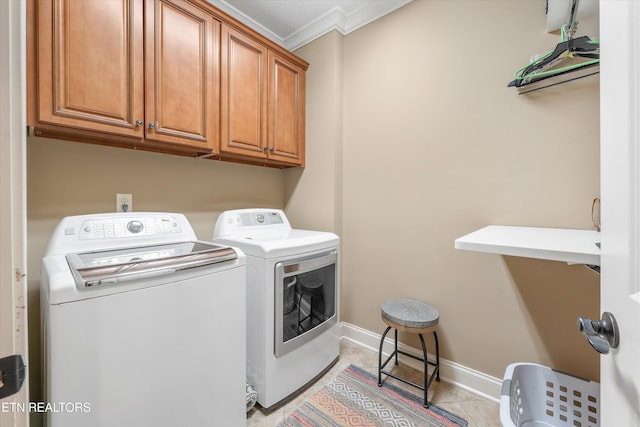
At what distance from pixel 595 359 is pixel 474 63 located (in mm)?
1723

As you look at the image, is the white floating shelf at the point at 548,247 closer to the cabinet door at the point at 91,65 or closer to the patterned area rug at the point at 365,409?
the patterned area rug at the point at 365,409

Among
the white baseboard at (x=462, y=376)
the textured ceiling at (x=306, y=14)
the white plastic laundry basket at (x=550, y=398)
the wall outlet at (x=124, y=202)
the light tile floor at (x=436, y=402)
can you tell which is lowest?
the light tile floor at (x=436, y=402)

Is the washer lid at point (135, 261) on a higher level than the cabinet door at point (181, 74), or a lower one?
lower

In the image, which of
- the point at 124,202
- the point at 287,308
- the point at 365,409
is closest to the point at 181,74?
the point at 124,202

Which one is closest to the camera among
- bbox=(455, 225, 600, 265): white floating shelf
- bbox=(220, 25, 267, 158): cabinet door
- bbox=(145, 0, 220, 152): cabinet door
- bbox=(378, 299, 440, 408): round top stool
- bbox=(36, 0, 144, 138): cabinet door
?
bbox=(455, 225, 600, 265): white floating shelf

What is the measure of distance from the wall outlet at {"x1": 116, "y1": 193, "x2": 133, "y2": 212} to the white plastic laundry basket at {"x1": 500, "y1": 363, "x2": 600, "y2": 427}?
2151 mm

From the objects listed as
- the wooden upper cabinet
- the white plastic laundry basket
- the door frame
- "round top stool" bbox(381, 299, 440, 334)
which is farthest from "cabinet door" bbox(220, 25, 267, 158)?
the white plastic laundry basket

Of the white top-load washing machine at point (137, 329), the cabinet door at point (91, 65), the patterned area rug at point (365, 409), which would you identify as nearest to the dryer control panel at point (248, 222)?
Result: the white top-load washing machine at point (137, 329)

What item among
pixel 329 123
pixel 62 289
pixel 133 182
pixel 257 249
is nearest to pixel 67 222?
pixel 133 182

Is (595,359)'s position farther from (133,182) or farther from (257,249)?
(133,182)

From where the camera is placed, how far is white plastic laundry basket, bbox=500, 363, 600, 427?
3.85ft

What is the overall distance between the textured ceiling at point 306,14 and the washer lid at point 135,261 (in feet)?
5.88

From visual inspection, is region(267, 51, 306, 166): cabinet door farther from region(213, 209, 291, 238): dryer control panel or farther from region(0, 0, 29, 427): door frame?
region(0, 0, 29, 427): door frame

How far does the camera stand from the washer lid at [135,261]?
0.87m
